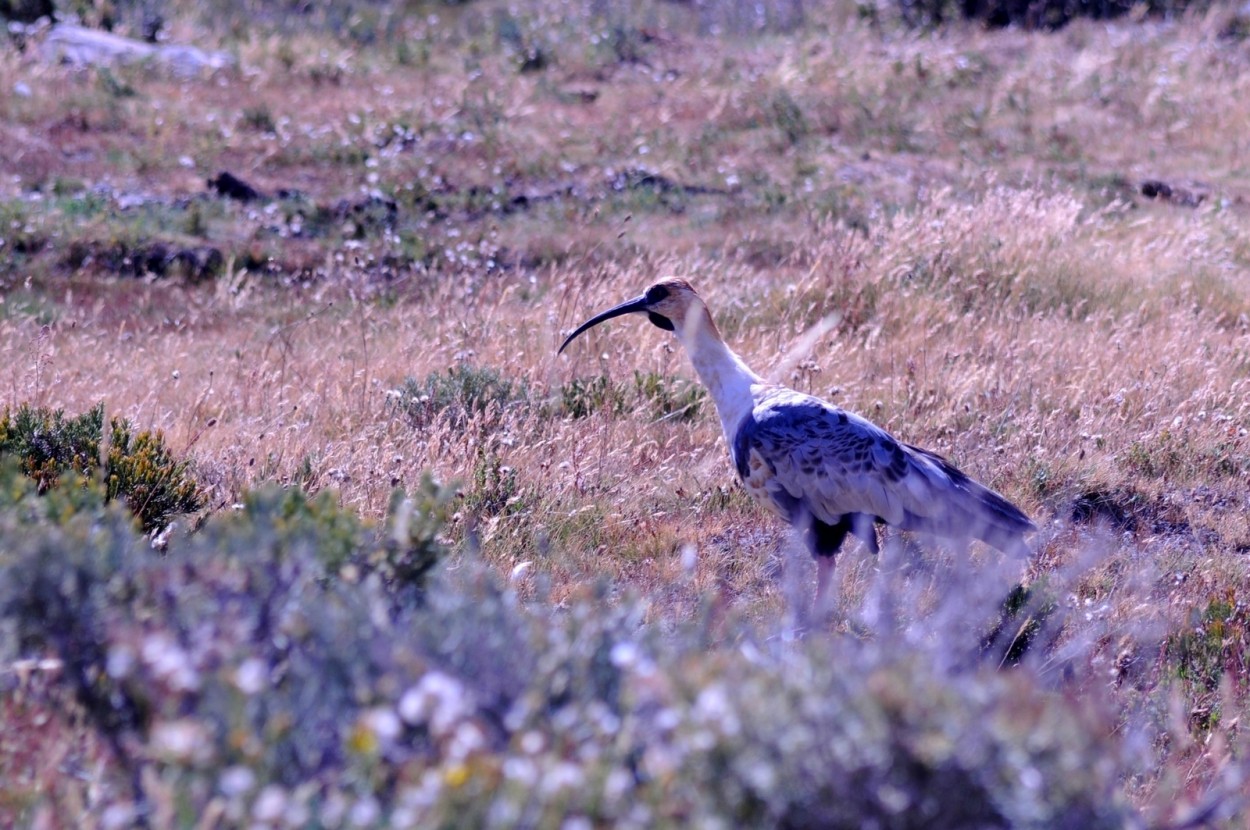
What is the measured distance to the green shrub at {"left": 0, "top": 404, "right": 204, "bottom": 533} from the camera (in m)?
5.69

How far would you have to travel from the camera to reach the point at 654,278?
9.60 meters

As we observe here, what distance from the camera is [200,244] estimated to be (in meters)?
11.3

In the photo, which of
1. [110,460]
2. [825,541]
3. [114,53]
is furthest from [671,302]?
[114,53]

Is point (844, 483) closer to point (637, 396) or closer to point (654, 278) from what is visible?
point (637, 396)

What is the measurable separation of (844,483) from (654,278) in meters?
4.06

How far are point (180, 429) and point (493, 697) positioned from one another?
4706mm

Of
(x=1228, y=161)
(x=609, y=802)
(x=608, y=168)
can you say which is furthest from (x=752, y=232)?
(x=609, y=802)

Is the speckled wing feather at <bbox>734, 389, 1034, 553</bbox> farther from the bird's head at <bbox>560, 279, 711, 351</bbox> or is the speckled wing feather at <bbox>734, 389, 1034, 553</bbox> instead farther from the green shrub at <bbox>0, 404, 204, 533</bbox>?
the green shrub at <bbox>0, 404, 204, 533</bbox>

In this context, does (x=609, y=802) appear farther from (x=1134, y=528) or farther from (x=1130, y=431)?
(x=1130, y=431)

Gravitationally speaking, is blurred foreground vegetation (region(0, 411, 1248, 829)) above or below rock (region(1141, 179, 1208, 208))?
above

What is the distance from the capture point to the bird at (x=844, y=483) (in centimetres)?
571

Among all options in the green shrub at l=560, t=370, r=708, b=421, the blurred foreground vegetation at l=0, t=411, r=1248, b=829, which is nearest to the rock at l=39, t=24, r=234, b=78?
the green shrub at l=560, t=370, r=708, b=421

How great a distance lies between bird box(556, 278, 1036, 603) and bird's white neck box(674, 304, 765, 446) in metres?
0.08

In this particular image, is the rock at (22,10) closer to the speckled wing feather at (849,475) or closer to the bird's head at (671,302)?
the bird's head at (671,302)
